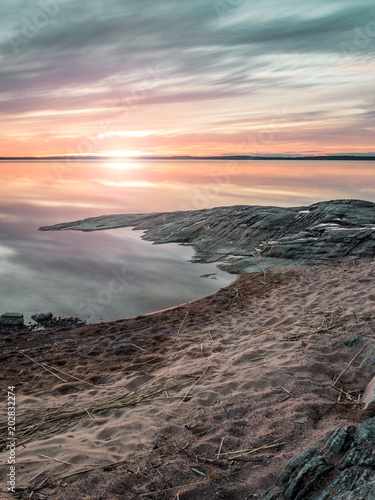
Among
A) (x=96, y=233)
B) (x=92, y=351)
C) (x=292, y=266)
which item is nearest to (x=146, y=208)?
(x=96, y=233)

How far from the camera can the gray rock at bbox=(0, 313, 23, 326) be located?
33.4 ft

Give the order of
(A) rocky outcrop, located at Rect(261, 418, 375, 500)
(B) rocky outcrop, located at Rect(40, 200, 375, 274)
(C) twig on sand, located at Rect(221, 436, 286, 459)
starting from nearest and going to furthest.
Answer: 1. (A) rocky outcrop, located at Rect(261, 418, 375, 500)
2. (C) twig on sand, located at Rect(221, 436, 286, 459)
3. (B) rocky outcrop, located at Rect(40, 200, 375, 274)

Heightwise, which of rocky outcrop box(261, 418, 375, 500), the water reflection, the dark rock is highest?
rocky outcrop box(261, 418, 375, 500)

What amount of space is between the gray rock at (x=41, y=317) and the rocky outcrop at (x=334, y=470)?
28.2 feet

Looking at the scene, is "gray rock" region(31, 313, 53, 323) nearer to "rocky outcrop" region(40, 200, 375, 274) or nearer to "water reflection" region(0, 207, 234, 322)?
"water reflection" region(0, 207, 234, 322)

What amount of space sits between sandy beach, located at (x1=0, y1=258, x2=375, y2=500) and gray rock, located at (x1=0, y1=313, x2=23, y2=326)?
1.03 meters

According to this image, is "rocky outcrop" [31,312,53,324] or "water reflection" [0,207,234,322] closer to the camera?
"rocky outcrop" [31,312,53,324]

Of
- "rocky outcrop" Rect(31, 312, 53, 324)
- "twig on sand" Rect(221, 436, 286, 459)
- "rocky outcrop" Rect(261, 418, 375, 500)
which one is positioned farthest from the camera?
"rocky outcrop" Rect(31, 312, 53, 324)

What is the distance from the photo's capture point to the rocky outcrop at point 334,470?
283 centimetres

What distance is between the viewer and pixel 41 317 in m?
10.6

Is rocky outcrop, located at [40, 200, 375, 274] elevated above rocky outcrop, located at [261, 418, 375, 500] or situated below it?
below

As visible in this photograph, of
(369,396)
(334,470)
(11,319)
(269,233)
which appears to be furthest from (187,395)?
(269,233)

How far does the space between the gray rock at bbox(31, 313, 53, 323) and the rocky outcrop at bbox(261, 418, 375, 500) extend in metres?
8.59

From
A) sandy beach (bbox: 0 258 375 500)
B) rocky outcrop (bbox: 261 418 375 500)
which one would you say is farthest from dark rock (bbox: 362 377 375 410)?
rocky outcrop (bbox: 261 418 375 500)
